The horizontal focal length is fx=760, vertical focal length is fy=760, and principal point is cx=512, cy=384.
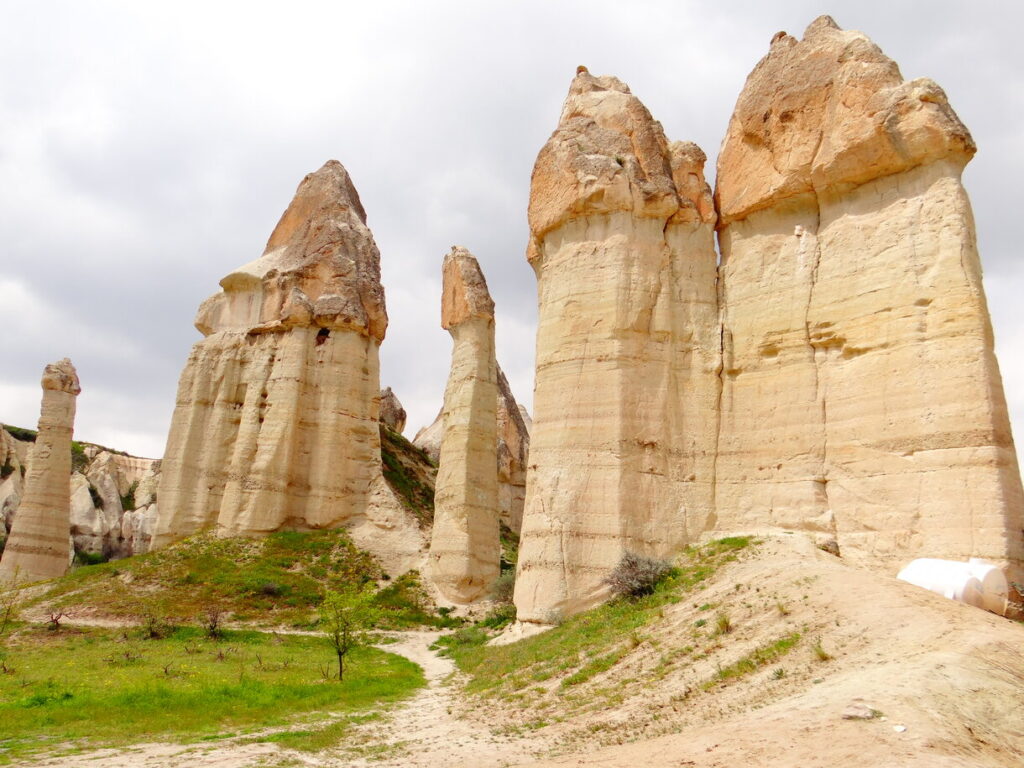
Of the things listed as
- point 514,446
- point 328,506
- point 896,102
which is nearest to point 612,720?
point 896,102

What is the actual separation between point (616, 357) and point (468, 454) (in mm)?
11995

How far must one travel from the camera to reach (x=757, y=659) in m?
10.7

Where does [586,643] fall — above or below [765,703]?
below

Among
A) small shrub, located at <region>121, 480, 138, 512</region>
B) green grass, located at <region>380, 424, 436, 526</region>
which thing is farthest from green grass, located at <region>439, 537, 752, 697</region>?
small shrub, located at <region>121, 480, 138, 512</region>

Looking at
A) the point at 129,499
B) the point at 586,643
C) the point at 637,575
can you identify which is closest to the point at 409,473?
the point at 637,575

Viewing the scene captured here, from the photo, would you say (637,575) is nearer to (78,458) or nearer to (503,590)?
(503,590)

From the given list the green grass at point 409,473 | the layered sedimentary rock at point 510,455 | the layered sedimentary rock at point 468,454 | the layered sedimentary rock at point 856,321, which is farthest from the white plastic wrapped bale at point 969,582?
the layered sedimentary rock at point 510,455

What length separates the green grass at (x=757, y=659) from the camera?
10.5m

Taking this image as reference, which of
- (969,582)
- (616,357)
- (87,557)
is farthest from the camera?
(87,557)

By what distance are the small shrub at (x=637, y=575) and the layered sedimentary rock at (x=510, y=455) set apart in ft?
102

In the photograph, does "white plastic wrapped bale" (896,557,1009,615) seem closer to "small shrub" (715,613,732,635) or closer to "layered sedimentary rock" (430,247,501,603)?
"small shrub" (715,613,732,635)

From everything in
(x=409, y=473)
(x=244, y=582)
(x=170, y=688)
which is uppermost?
(x=409, y=473)

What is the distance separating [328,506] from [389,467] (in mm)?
7532

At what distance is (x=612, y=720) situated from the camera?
10023mm
